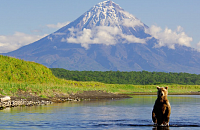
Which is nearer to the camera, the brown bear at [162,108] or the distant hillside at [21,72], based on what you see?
the brown bear at [162,108]

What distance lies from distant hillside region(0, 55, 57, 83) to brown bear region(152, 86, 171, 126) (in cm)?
4377

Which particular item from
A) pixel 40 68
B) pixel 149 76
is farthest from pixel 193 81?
pixel 40 68

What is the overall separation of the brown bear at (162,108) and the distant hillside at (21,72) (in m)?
43.8

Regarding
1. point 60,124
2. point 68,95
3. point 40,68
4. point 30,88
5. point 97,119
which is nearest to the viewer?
point 60,124

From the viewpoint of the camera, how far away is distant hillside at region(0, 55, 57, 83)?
7069 centimetres

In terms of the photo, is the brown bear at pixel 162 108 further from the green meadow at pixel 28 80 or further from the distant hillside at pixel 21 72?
the distant hillside at pixel 21 72

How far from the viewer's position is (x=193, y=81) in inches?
7662

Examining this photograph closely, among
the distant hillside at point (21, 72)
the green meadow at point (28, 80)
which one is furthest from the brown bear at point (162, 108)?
the distant hillside at point (21, 72)

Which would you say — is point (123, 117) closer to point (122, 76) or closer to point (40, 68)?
point (40, 68)

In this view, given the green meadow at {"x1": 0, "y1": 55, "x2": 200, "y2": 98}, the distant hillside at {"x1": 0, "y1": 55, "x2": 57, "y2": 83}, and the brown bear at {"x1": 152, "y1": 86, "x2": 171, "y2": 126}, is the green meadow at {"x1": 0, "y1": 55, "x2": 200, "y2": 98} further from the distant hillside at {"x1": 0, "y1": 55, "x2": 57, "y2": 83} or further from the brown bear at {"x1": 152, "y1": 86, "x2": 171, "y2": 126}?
the brown bear at {"x1": 152, "y1": 86, "x2": 171, "y2": 126}

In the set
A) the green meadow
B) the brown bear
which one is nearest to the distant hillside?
the green meadow

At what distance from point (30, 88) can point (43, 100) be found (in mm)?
4545

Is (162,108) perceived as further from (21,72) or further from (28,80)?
(21,72)

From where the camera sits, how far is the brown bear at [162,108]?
26.8 m
